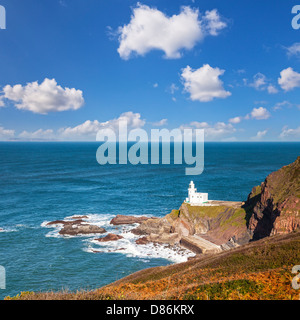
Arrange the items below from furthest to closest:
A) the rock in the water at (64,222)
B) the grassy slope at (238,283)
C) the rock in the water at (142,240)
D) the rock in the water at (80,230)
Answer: the rock in the water at (64,222) < the rock in the water at (80,230) < the rock in the water at (142,240) < the grassy slope at (238,283)

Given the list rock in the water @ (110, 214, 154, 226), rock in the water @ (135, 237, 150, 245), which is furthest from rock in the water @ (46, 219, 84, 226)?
rock in the water @ (135, 237, 150, 245)

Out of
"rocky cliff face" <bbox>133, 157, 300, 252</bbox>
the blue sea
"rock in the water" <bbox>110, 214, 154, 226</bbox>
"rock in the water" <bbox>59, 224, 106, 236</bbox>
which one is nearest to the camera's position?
"rocky cliff face" <bbox>133, 157, 300, 252</bbox>

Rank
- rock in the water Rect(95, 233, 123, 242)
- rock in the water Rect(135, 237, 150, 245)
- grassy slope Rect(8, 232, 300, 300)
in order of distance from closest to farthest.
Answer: grassy slope Rect(8, 232, 300, 300) → rock in the water Rect(135, 237, 150, 245) → rock in the water Rect(95, 233, 123, 242)

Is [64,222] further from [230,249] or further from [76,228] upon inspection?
[230,249]

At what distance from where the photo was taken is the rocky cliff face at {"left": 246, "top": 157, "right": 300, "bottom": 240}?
4047 centimetres

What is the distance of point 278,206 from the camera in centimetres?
4406

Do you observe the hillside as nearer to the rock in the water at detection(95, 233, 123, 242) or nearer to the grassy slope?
the grassy slope

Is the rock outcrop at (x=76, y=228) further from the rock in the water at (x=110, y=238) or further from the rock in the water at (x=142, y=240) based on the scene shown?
the rock in the water at (x=142, y=240)

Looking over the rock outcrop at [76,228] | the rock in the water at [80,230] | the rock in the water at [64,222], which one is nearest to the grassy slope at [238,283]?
the rock in the water at [80,230]

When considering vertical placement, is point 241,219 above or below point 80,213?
above

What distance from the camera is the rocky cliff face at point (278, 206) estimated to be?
40.5 meters

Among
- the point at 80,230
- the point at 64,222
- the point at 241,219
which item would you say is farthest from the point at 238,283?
the point at 64,222

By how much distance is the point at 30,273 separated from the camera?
42.8m
